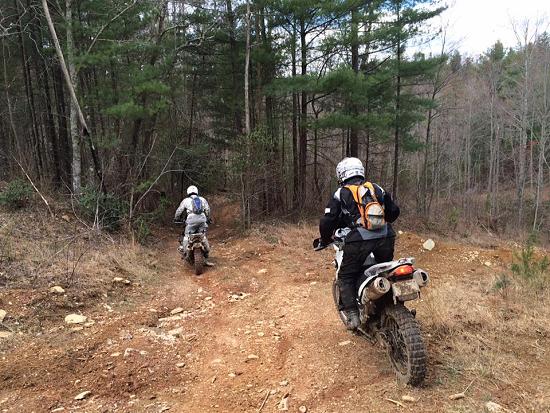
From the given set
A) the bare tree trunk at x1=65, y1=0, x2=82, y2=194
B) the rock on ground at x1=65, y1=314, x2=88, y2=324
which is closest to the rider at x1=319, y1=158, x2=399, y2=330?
the rock on ground at x1=65, y1=314, x2=88, y2=324

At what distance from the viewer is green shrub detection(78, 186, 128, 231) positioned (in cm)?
1025

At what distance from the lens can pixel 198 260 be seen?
8477 millimetres

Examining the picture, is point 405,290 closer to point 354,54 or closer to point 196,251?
point 196,251

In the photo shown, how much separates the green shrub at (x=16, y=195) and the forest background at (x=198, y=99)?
4cm

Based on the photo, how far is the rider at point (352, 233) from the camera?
3.81 m

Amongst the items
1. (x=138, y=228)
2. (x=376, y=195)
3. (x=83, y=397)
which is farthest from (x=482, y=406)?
(x=138, y=228)

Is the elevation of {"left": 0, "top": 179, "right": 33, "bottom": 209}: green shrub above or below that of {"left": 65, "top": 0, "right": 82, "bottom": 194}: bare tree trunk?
below

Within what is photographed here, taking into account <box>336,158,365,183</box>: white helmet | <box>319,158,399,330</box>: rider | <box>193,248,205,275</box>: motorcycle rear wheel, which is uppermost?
<box>336,158,365,183</box>: white helmet

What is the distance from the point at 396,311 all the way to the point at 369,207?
3.09 ft

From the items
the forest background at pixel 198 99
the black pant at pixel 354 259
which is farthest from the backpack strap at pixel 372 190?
the forest background at pixel 198 99

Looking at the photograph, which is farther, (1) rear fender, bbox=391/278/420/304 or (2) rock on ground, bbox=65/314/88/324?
(2) rock on ground, bbox=65/314/88/324

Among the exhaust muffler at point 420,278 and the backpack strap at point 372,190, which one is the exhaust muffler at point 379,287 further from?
the backpack strap at point 372,190

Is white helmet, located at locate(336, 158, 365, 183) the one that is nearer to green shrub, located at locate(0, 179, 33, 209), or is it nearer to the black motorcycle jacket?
the black motorcycle jacket

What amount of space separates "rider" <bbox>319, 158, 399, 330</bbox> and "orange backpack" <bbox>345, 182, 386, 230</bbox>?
0.11ft
